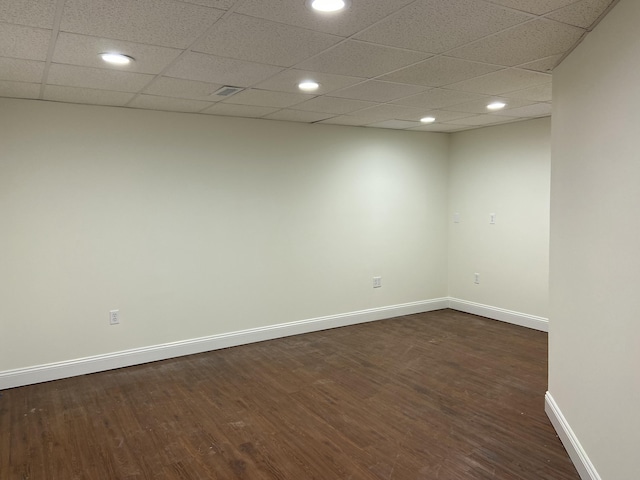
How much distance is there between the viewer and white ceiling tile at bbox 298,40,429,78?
2589 mm

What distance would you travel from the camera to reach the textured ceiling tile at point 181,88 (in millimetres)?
3277

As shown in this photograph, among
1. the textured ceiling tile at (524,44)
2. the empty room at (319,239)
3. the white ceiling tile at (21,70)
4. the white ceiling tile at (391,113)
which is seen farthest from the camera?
the white ceiling tile at (391,113)

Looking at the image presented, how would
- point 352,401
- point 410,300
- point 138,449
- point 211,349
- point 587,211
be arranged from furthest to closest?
point 410,300, point 211,349, point 352,401, point 138,449, point 587,211

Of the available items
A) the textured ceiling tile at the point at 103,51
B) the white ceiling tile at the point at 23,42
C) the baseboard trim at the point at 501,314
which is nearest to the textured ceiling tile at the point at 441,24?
the textured ceiling tile at the point at 103,51

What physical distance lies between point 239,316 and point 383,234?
7.14 ft

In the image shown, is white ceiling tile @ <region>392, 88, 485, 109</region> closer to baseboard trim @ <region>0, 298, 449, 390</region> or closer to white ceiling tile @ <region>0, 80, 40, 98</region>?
baseboard trim @ <region>0, 298, 449, 390</region>

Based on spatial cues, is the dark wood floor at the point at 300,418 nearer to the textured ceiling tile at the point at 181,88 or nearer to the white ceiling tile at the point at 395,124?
the textured ceiling tile at the point at 181,88

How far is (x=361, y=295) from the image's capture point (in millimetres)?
5762

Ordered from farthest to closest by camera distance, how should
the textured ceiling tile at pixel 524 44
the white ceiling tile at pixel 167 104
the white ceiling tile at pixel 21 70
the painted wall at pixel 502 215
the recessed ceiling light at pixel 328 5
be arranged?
the painted wall at pixel 502 215 → the white ceiling tile at pixel 167 104 → the white ceiling tile at pixel 21 70 → the textured ceiling tile at pixel 524 44 → the recessed ceiling light at pixel 328 5

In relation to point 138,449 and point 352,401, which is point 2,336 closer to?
point 138,449

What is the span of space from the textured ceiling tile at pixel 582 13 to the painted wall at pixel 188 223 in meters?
3.27

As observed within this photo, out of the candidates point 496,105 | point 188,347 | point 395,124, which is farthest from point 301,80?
point 188,347

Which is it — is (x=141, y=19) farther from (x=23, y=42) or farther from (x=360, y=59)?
(x=360, y=59)

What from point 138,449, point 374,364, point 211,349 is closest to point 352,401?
point 374,364
